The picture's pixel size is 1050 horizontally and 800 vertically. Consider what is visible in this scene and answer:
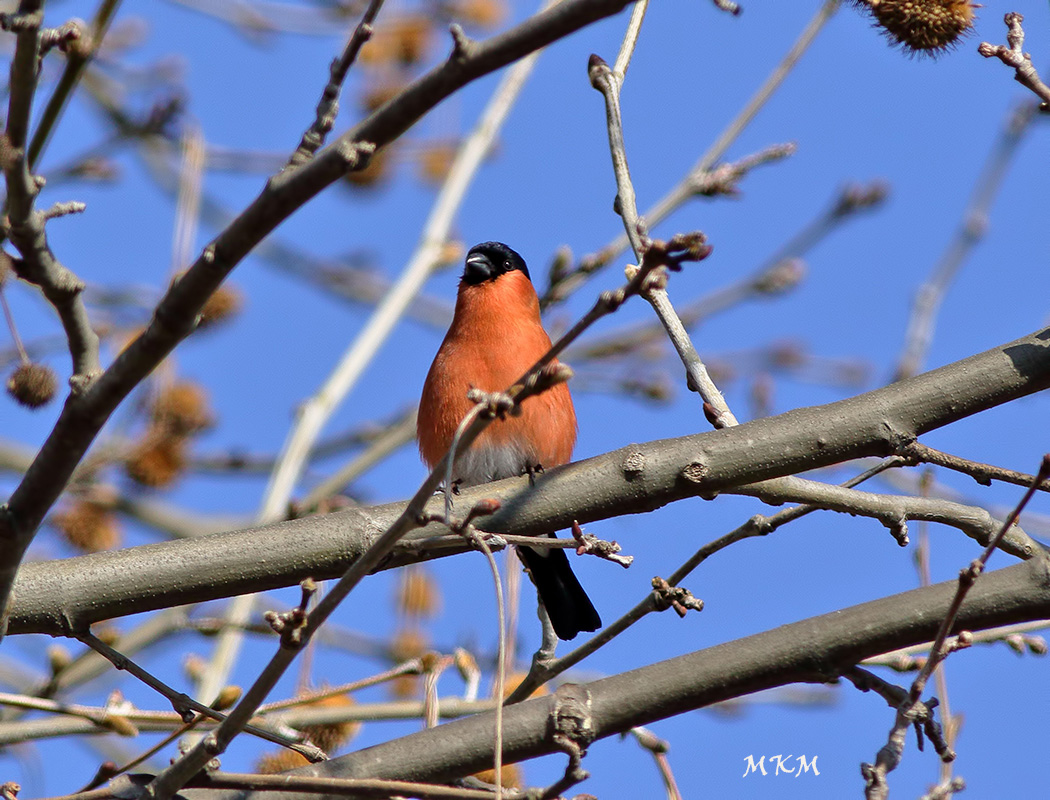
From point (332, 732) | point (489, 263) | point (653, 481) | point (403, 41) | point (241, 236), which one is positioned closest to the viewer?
point (241, 236)

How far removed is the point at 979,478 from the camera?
2330 mm

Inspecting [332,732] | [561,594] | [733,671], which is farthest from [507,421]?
[733,671]

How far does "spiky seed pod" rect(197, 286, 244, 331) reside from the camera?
428cm

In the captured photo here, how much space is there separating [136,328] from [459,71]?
319 cm

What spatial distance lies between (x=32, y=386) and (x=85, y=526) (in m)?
2.25

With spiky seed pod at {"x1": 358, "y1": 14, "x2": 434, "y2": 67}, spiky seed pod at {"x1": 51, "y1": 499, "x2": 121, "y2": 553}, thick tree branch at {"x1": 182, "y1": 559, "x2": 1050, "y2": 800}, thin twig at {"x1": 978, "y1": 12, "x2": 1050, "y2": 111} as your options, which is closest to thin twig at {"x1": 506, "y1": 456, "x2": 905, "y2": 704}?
thick tree branch at {"x1": 182, "y1": 559, "x2": 1050, "y2": 800}

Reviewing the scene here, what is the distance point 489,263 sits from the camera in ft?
17.3

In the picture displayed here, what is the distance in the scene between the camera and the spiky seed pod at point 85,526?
177 inches

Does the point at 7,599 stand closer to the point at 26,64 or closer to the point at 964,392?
the point at 26,64

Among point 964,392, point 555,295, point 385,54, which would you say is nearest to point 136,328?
point 555,295

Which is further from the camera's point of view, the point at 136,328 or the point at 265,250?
the point at 265,250

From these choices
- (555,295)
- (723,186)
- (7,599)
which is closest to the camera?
(7,599)

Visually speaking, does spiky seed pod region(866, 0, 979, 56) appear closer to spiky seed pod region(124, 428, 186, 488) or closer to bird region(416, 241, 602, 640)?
bird region(416, 241, 602, 640)

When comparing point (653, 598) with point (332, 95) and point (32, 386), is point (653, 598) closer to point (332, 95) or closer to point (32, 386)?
point (332, 95)
